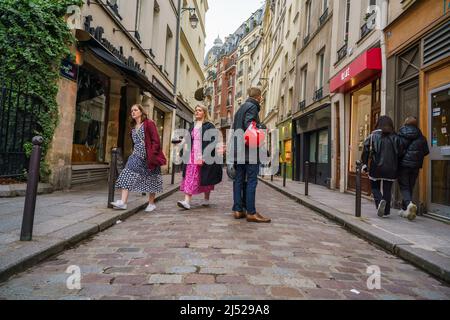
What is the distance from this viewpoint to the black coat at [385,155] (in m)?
5.87

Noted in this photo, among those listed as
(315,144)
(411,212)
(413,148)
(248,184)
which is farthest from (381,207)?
(315,144)

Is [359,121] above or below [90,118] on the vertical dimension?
above

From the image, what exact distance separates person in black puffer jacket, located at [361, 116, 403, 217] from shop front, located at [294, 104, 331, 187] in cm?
627

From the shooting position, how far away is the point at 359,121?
10.3m

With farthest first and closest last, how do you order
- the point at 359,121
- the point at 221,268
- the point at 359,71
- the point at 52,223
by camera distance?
the point at 359,121 → the point at 359,71 → the point at 52,223 → the point at 221,268

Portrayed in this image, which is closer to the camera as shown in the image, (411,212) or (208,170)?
(411,212)

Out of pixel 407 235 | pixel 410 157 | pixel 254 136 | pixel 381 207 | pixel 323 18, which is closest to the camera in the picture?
pixel 407 235

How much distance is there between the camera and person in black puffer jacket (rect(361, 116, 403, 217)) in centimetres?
587

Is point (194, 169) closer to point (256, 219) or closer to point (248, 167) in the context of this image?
point (248, 167)

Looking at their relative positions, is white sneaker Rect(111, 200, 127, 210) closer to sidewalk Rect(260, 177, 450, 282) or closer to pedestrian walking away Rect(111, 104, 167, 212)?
pedestrian walking away Rect(111, 104, 167, 212)

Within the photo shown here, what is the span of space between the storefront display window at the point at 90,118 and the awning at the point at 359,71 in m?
7.24

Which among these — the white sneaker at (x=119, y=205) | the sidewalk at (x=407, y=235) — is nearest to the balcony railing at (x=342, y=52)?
the sidewalk at (x=407, y=235)

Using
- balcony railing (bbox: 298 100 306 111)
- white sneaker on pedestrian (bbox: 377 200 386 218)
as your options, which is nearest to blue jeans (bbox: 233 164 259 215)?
white sneaker on pedestrian (bbox: 377 200 386 218)

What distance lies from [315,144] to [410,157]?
942cm
